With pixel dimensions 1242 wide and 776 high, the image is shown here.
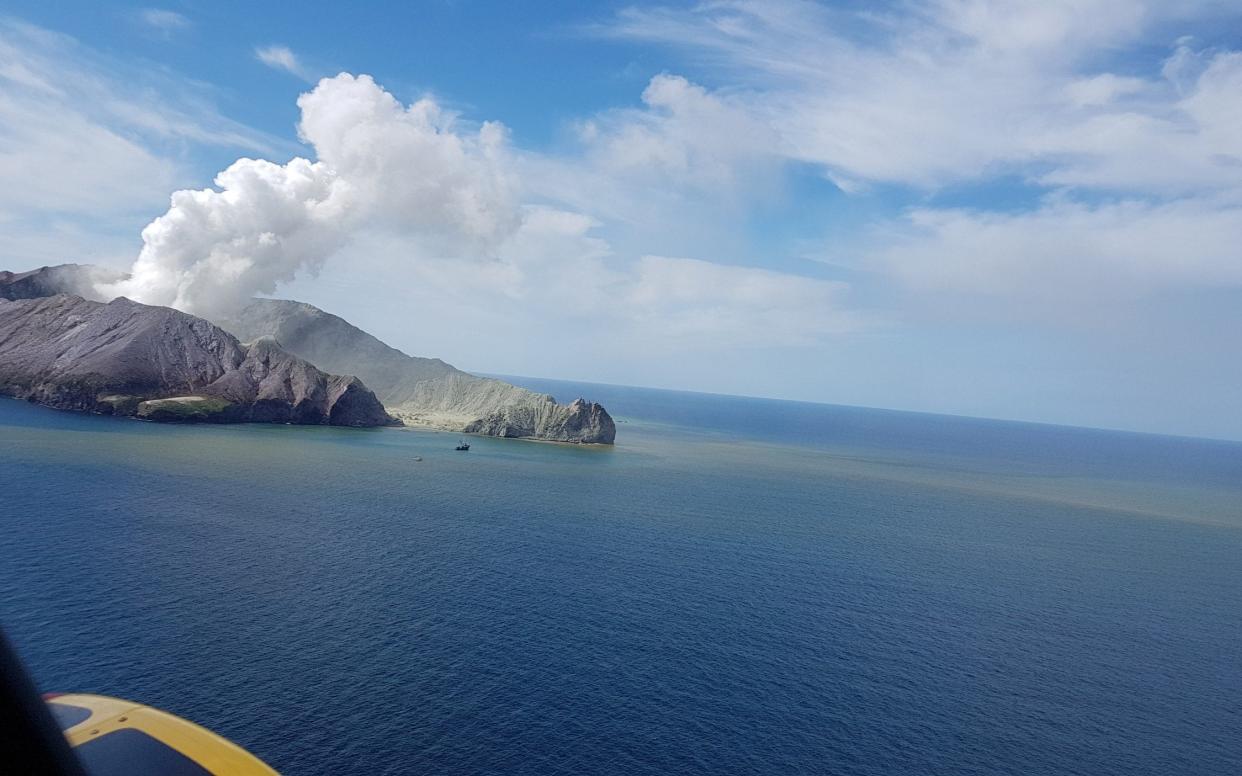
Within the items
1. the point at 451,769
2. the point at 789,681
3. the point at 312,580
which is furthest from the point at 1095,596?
the point at 312,580

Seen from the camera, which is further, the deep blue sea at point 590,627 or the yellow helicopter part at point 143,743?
the deep blue sea at point 590,627

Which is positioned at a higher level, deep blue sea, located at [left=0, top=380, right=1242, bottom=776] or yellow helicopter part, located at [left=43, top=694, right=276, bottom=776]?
yellow helicopter part, located at [left=43, top=694, right=276, bottom=776]

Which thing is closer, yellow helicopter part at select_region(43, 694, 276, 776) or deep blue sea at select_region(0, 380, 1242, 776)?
yellow helicopter part at select_region(43, 694, 276, 776)

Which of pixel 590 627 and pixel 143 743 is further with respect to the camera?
pixel 590 627

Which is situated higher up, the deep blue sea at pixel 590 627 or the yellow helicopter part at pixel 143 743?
the yellow helicopter part at pixel 143 743

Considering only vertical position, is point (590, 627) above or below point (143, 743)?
below

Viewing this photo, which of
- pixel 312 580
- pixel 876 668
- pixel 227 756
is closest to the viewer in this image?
pixel 227 756

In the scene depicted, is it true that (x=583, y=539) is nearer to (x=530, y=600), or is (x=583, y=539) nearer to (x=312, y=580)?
(x=530, y=600)

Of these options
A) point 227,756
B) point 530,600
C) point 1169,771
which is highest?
point 227,756
